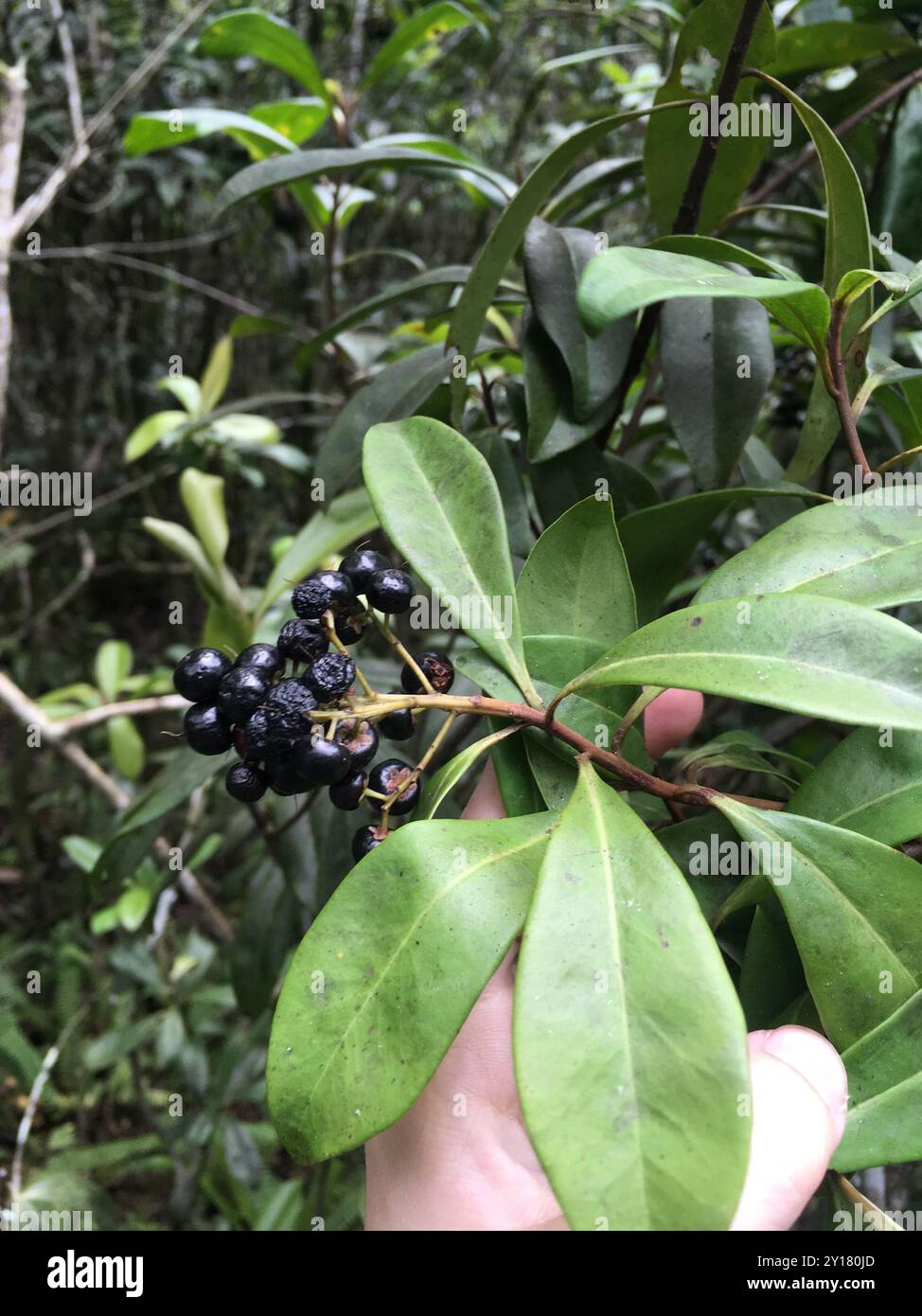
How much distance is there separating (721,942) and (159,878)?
5.25 feet

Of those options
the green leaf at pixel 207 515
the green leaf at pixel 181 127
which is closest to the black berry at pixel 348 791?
the green leaf at pixel 207 515

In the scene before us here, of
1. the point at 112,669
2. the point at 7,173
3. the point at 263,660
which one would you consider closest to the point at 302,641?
the point at 263,660

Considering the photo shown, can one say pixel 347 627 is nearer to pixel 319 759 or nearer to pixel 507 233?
pixel 319 759

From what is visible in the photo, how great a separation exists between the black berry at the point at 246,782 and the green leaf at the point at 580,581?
259 millimetres

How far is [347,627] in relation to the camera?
0.74 metres

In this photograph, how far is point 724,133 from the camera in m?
0.85

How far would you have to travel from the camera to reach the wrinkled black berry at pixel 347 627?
2.43 ft

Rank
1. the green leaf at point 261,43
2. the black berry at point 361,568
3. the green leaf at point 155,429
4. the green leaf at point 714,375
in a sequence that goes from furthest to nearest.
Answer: the green leaf at point 155,429
the green leaf at point 261,43
the green leaf at point 714,375
the black berry at point 361,568

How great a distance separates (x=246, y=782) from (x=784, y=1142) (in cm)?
46

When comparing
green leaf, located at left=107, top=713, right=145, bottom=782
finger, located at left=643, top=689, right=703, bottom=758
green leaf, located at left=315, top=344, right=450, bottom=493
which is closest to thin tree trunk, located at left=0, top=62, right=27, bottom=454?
green leaf, located at left=107, top=713, right=145, bottom=782

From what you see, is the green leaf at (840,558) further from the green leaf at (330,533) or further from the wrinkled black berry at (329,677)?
the green leaf at (330,533)
